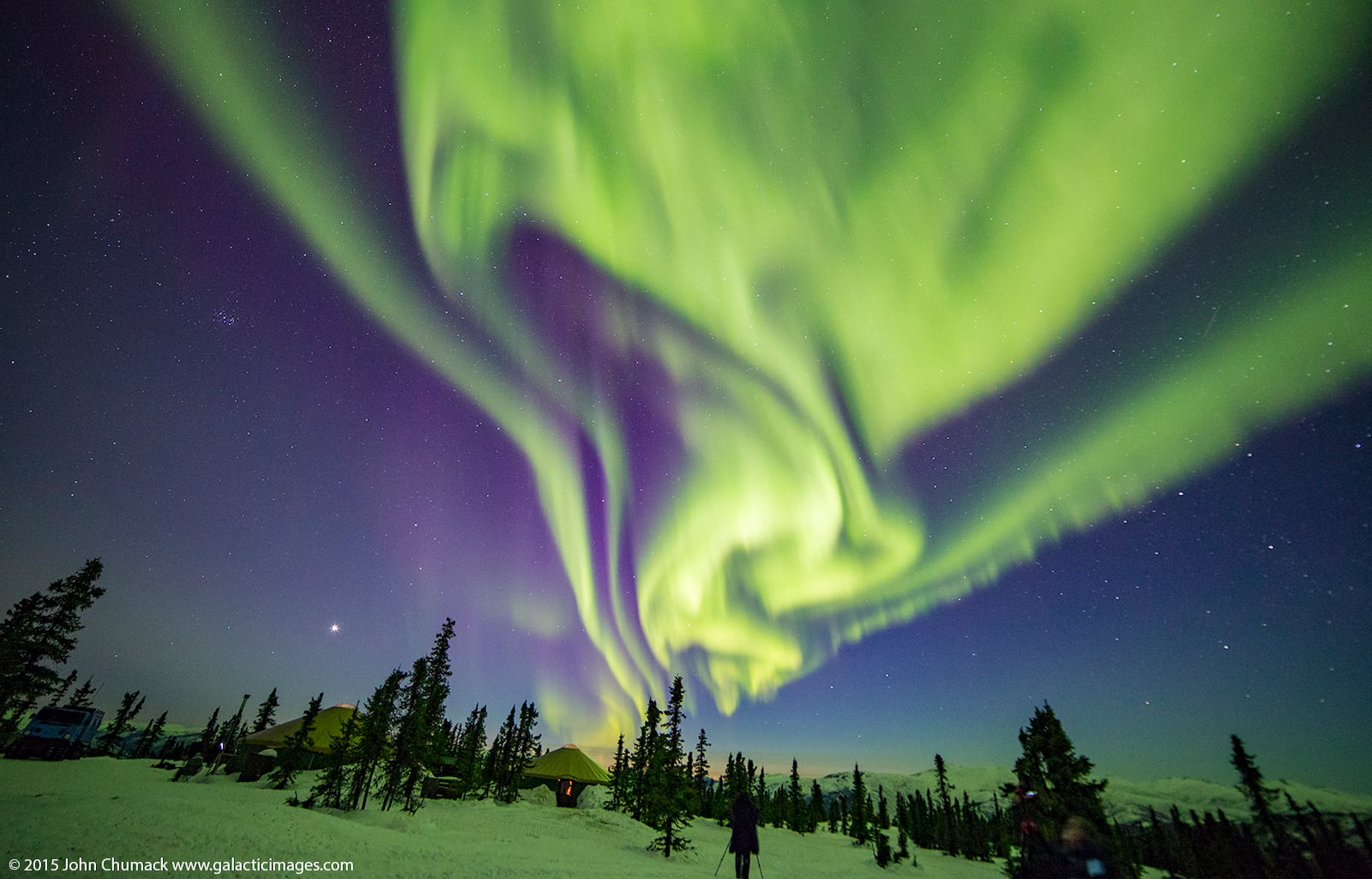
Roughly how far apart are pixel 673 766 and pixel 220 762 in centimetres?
5794

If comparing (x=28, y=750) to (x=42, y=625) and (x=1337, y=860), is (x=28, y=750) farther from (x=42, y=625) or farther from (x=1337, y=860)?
(x=1337, y=860)

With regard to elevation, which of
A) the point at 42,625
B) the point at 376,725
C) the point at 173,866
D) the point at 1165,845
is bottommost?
the point at 1165,845

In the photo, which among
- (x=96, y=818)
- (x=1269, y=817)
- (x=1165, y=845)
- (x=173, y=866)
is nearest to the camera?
(x=173, y=866)

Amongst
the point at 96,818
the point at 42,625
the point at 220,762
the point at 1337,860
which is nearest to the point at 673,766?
the point at 96,818

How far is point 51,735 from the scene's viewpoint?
30797 mm

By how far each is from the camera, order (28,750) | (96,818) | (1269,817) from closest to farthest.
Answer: (96,818) → (28,750) → (1269,817)

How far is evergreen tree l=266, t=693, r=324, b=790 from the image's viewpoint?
38.8 metres

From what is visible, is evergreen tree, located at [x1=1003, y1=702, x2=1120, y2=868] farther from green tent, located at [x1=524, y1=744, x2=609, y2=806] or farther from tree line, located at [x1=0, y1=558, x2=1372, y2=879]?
green tent, located at [x1=524, y1=744, x2=609, y2=806]

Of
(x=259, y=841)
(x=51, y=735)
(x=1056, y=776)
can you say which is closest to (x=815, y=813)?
(x=1056, y=776)

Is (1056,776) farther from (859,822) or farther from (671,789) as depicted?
(859,822)

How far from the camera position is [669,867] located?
20.2 metres

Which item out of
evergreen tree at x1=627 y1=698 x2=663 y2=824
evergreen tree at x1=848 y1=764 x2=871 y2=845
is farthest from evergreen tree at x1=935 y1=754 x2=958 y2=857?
evergreen tree at x1=627 y1=698 x2=663 y2=824

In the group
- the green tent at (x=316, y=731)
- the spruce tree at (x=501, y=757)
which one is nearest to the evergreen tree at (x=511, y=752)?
the spruce tree at (x=501, y=757)

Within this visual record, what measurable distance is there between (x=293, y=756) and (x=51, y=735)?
14864mm
